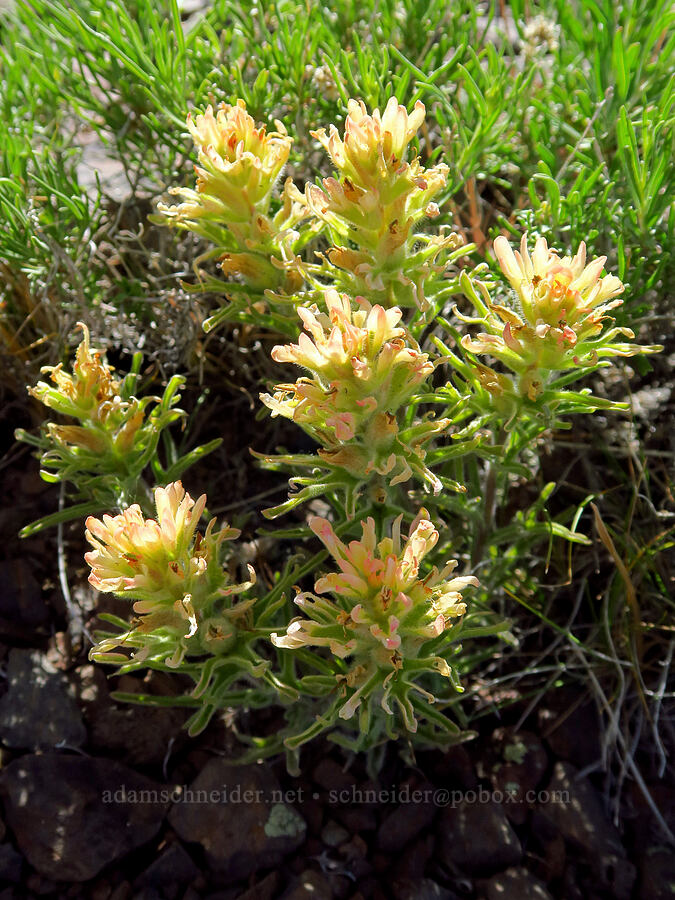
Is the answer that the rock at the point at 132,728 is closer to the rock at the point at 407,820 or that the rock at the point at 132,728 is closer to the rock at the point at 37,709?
the rock at the point at 37,709

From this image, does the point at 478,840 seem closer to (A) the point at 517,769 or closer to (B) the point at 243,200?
(A) the point at 517,769

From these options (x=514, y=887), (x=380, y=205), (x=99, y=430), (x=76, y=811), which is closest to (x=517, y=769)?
(x=514, y=887)

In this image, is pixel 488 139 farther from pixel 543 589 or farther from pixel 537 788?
pixel 537 788

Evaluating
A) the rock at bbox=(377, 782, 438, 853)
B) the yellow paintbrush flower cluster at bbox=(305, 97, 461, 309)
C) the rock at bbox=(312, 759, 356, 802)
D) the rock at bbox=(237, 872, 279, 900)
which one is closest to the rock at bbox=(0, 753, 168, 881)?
the rock at bbox=(237, 872, 279, 900)

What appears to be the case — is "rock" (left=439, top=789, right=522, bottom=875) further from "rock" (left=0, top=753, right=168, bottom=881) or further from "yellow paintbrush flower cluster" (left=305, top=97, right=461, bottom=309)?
"yellow paintbrush flower cluster" (left=305, top=97, right=461, bottom=309)

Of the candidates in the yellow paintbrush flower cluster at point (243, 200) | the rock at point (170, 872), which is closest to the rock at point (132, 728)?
the rock at point (170, 872)
